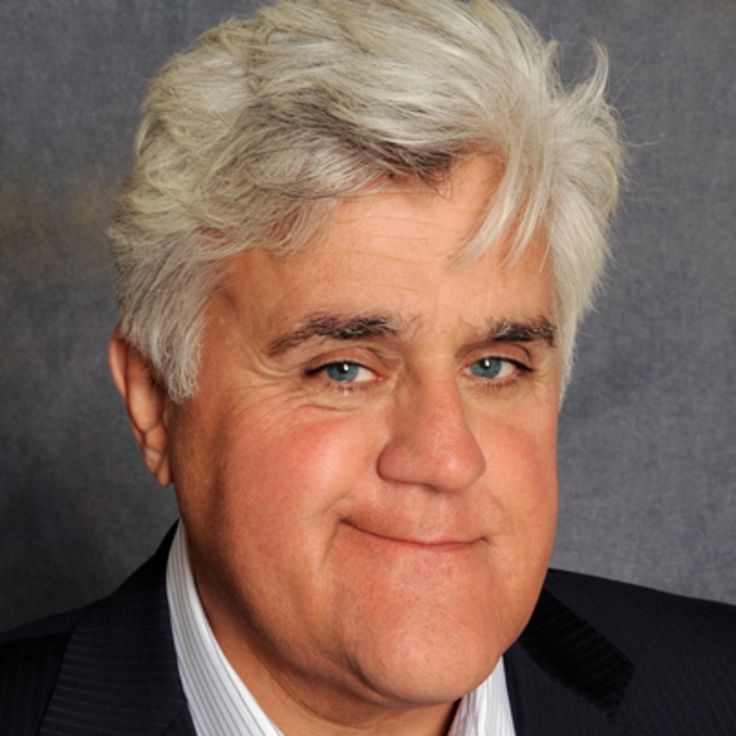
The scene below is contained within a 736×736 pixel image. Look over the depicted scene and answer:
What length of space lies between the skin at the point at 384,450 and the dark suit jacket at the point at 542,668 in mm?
219

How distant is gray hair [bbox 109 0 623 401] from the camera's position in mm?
2441

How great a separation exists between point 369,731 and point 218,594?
30cm

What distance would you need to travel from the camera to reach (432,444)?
2402mm

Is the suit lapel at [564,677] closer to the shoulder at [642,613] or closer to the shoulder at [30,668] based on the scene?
the shoulder at [642,613]

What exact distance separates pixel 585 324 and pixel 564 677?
1384 millimetres

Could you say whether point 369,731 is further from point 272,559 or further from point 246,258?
point 246,258

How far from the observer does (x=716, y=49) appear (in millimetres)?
4047

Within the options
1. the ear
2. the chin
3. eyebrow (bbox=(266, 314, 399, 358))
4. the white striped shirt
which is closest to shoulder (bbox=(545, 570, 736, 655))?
the white striped shirt

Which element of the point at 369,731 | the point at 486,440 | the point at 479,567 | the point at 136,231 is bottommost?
the point at 369,731

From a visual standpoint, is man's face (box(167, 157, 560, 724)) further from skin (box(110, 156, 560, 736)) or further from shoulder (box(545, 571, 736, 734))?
shoulder (box(545, 571, 736, 734))

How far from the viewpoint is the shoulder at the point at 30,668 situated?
8.84 feet

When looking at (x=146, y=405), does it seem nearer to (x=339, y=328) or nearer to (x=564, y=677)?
(x=339, y=328)

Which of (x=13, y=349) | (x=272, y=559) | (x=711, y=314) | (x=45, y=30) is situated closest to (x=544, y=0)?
(x=711, y=314)

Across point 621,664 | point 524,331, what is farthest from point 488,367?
point 621,664
